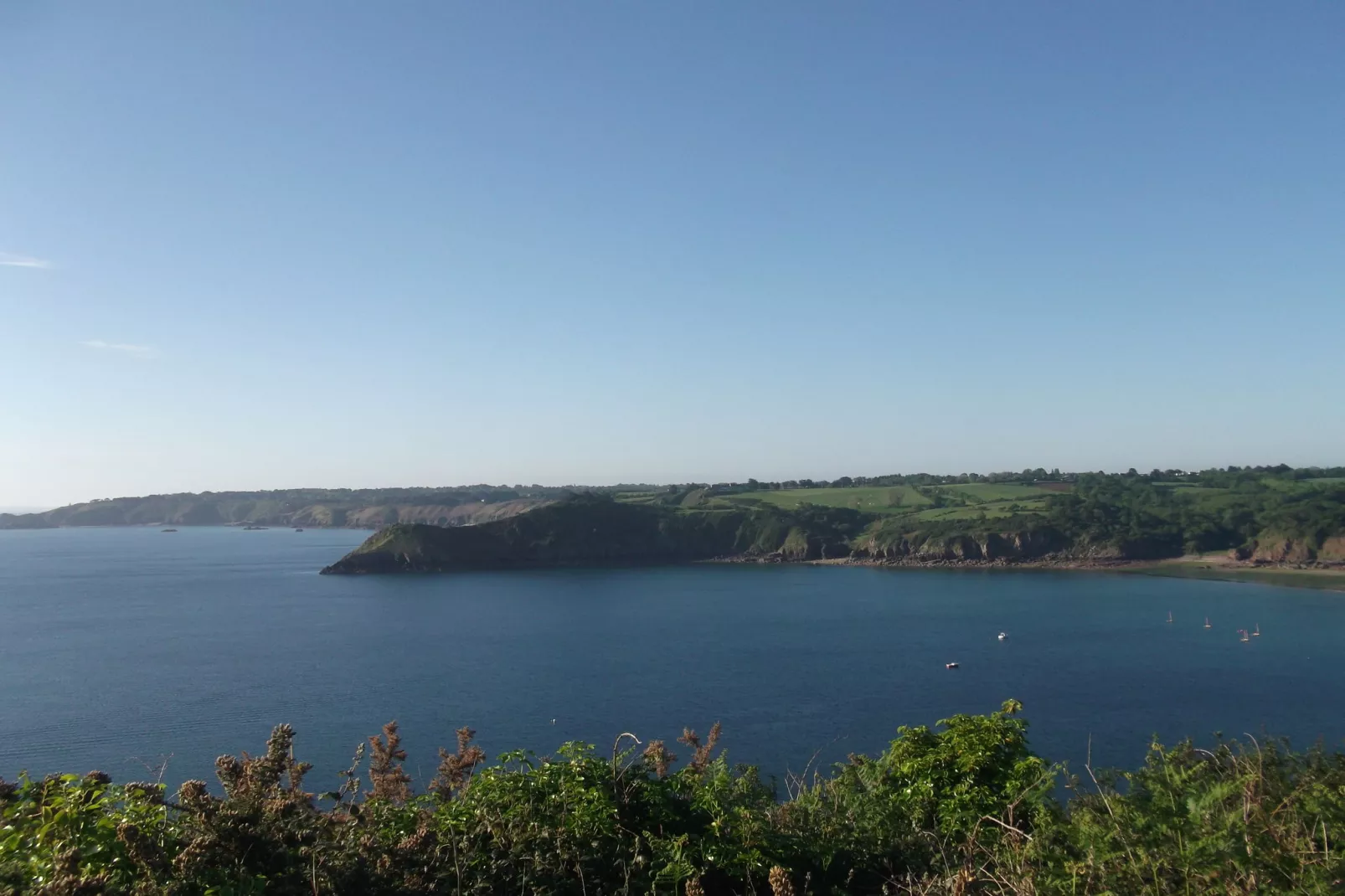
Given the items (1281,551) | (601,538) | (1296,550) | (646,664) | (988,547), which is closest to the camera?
(646,664)

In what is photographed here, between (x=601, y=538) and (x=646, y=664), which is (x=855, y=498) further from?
(x=646, y=664)

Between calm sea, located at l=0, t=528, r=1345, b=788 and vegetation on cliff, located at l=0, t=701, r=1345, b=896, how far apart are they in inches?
789

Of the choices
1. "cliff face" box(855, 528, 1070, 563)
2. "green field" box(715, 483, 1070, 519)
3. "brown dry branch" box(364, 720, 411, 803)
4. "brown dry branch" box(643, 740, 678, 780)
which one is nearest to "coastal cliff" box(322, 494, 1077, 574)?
"cliff face" box(855, 528, 1070, 563)

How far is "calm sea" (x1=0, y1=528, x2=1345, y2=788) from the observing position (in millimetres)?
30516

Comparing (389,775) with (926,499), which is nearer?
(389,775)

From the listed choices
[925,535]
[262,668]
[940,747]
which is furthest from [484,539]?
[940,747]

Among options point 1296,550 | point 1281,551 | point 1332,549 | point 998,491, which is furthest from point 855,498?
point 1332,549

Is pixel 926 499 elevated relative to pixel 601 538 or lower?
elevated

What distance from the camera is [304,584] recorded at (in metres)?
79.2

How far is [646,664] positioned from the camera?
4331 cm

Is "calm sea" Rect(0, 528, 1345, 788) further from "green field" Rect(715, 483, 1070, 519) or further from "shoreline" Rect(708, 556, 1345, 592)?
"green field" Rect(715, 483, 1070, 519)

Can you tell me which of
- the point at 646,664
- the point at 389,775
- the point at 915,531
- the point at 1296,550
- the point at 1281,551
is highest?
the point at 389,775

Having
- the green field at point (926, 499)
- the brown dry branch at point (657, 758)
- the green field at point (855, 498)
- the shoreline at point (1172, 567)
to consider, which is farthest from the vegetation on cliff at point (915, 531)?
the brown dry branch at point (657, 758)

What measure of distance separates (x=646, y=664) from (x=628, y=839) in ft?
128
